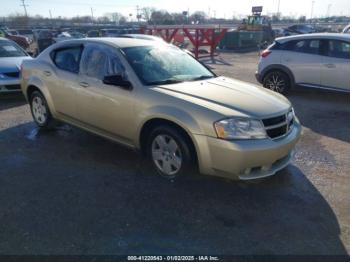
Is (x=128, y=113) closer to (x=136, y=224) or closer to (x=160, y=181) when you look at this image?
(x=160, y=181)

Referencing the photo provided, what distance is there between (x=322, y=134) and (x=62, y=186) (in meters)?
4.41

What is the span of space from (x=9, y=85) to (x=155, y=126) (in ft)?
18.0

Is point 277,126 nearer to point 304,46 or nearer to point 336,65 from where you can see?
point 336,65

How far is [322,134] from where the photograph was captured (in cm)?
576

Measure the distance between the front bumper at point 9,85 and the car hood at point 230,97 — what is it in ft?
17.8

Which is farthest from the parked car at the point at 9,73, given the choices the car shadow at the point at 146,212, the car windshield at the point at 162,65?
the car windshield at the point at 162,65

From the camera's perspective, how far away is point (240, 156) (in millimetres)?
3287

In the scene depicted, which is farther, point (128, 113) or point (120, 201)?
point (128, 113)

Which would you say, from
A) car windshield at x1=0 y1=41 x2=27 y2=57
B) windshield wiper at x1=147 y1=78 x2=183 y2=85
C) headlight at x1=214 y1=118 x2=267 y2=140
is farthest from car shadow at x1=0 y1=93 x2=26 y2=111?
headlight at x1=214 y1=118 x2=267 y2=140

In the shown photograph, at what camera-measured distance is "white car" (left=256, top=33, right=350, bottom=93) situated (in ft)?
24.9

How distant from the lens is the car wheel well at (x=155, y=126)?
3.60 metres

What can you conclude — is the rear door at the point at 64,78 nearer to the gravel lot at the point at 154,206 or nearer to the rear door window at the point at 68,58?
the rear door window at the point at 68,58

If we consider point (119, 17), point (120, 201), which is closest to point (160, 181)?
point (120, 201)

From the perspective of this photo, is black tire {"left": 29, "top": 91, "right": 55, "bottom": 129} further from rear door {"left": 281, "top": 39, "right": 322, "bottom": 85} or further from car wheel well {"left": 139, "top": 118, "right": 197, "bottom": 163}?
rear door {"left": 281, "top": 39, "right": 322, "bottom": 85}
